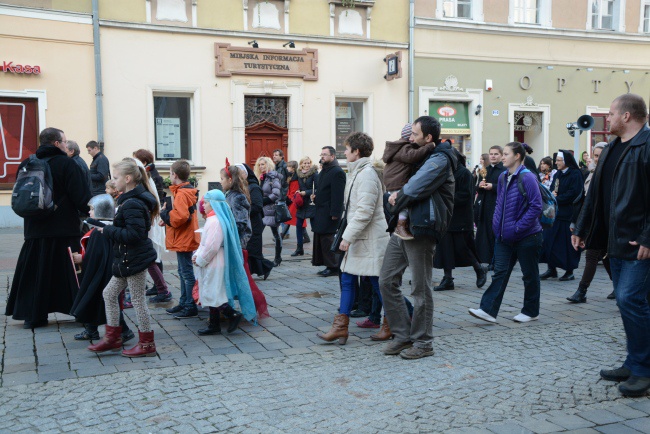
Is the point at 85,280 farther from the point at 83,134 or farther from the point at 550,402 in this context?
the point at 83,134

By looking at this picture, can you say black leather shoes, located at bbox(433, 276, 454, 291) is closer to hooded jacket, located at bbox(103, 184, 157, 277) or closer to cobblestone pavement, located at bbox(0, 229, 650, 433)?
cobblestone pavement, located at bbox(0, 229, 650, 433)

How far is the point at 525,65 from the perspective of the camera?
20391 mm

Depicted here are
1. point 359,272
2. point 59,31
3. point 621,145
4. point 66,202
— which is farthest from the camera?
point 59,31

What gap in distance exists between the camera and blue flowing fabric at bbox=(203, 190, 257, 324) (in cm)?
605

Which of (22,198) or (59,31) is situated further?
(59,31)

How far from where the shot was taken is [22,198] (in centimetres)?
605

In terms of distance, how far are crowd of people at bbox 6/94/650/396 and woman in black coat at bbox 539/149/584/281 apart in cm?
162

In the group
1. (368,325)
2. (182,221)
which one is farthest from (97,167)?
(368,325)

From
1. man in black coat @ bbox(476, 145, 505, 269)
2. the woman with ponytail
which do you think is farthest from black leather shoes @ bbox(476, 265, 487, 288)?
the woman with ponytail

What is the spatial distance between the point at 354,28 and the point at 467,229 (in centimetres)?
1117

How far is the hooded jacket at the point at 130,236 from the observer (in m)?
5.25

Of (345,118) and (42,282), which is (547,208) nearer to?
(42,282)

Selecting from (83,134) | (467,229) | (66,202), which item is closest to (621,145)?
(467,229)

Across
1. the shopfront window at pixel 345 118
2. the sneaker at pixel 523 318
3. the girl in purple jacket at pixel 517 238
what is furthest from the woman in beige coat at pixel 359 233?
the shopfront window at pixel 345 118
